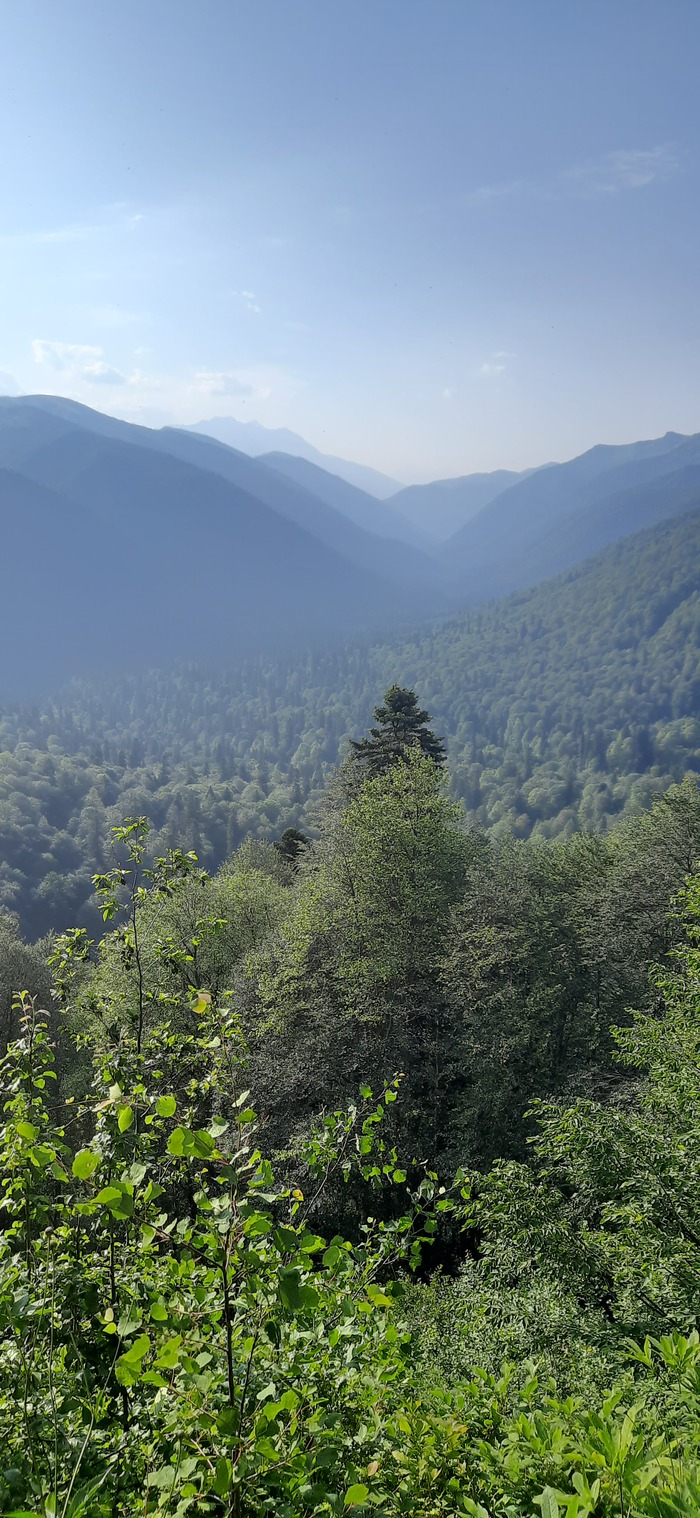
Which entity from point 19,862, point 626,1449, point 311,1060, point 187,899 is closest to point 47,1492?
point 626,1449

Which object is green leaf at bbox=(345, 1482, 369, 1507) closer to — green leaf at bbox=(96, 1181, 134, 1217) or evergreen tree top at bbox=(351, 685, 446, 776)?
green leaf at bbox=(96, 1181, 134, 1217)

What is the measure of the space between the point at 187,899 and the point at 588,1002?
16.0 metres

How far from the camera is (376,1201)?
19625 millimetres

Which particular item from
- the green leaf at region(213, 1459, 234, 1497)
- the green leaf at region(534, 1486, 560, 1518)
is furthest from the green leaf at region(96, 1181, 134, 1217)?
the green leaf at region(534, 1486, 560, 1518)

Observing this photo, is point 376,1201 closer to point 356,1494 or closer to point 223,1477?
point 356,1494

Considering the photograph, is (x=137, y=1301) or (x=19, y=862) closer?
(x=137, y=1301)

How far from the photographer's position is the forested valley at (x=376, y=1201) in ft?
9.57

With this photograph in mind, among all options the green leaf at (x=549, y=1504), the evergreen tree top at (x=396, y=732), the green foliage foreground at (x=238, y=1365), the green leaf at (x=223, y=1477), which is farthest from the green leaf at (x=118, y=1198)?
the evergreen tree top at (x=396, y=732)

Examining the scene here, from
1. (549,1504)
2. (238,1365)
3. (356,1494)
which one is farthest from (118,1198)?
(549,1504)

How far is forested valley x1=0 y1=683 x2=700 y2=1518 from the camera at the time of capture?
2.92 m

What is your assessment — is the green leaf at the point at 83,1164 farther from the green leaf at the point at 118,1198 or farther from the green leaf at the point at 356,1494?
the green leaf at the point at 356,1494

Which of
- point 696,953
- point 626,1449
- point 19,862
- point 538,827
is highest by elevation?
point 626,1449

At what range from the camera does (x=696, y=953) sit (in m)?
13.1

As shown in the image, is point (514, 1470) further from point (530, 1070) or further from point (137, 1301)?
point (530, 1070)
